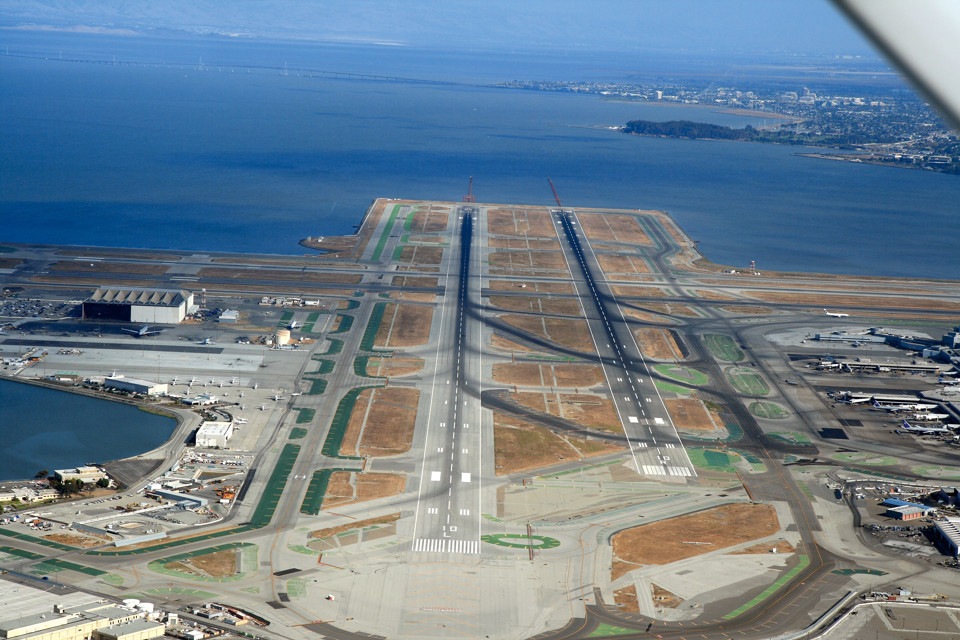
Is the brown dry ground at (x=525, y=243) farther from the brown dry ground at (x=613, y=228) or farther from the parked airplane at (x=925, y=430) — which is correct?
the parked airplane at (x=925, y=430)

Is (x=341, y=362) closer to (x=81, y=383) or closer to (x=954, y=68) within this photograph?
(x=81, y=383)

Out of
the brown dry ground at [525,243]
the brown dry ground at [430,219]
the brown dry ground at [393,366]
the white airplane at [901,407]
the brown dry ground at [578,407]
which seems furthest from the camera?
the brown dry ground at [430,219]

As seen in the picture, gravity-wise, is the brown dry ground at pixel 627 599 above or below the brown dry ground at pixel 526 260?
below

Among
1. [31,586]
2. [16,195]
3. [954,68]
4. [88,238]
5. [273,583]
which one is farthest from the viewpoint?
[16,195]

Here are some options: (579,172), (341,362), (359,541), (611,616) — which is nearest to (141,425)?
(341,362)

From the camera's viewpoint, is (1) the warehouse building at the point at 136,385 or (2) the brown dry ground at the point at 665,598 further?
(1) the warehouse building at the point at 136,385

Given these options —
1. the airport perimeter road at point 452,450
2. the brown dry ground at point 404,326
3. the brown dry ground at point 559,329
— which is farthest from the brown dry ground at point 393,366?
the brown dry ground at point 559,329

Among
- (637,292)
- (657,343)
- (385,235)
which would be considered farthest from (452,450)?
(385,235)

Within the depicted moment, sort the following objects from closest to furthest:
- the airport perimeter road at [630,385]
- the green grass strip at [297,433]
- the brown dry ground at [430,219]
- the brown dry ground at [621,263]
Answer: the airport perimeter road at [630,385] → the green grass strip at [297,433] → the brown dry ground at [621,263] → the brown dry ground at [430,219]
